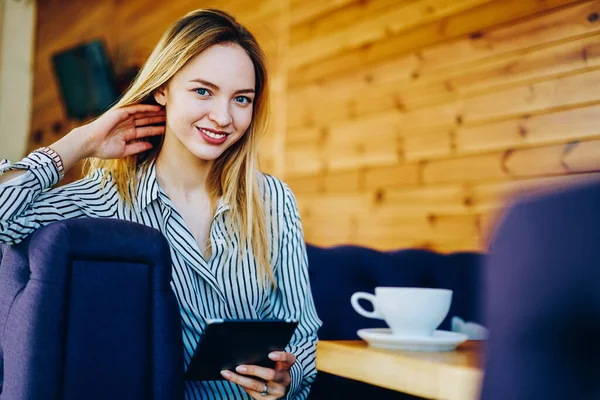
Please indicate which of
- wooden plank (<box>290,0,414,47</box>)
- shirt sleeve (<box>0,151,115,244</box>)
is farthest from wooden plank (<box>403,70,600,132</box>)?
shirt sleeve (<box>0,151,115,244</box>)

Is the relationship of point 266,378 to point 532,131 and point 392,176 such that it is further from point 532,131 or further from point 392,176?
point 392,176

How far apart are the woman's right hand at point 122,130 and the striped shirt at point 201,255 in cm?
6

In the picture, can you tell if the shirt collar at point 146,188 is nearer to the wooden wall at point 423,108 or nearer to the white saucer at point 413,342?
the white saucer at point 413,342

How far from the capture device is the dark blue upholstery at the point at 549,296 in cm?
36

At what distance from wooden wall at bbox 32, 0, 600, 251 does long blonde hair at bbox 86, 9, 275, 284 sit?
2.00 ft

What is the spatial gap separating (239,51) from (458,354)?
91 cm

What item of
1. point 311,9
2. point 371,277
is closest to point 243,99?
point 371,277

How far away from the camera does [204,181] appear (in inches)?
67.5

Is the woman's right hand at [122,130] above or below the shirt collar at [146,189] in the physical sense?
above

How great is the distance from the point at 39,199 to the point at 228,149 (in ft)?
1.67

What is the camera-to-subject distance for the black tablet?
108cm

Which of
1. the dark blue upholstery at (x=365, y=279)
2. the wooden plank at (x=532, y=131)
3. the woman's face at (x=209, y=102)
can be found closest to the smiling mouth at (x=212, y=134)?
the woman's face at (x=209, y=102)

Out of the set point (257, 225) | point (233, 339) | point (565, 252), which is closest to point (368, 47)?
point (257, 225)

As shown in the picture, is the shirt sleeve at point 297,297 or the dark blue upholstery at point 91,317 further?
the shirt sleeve at point 297,297
